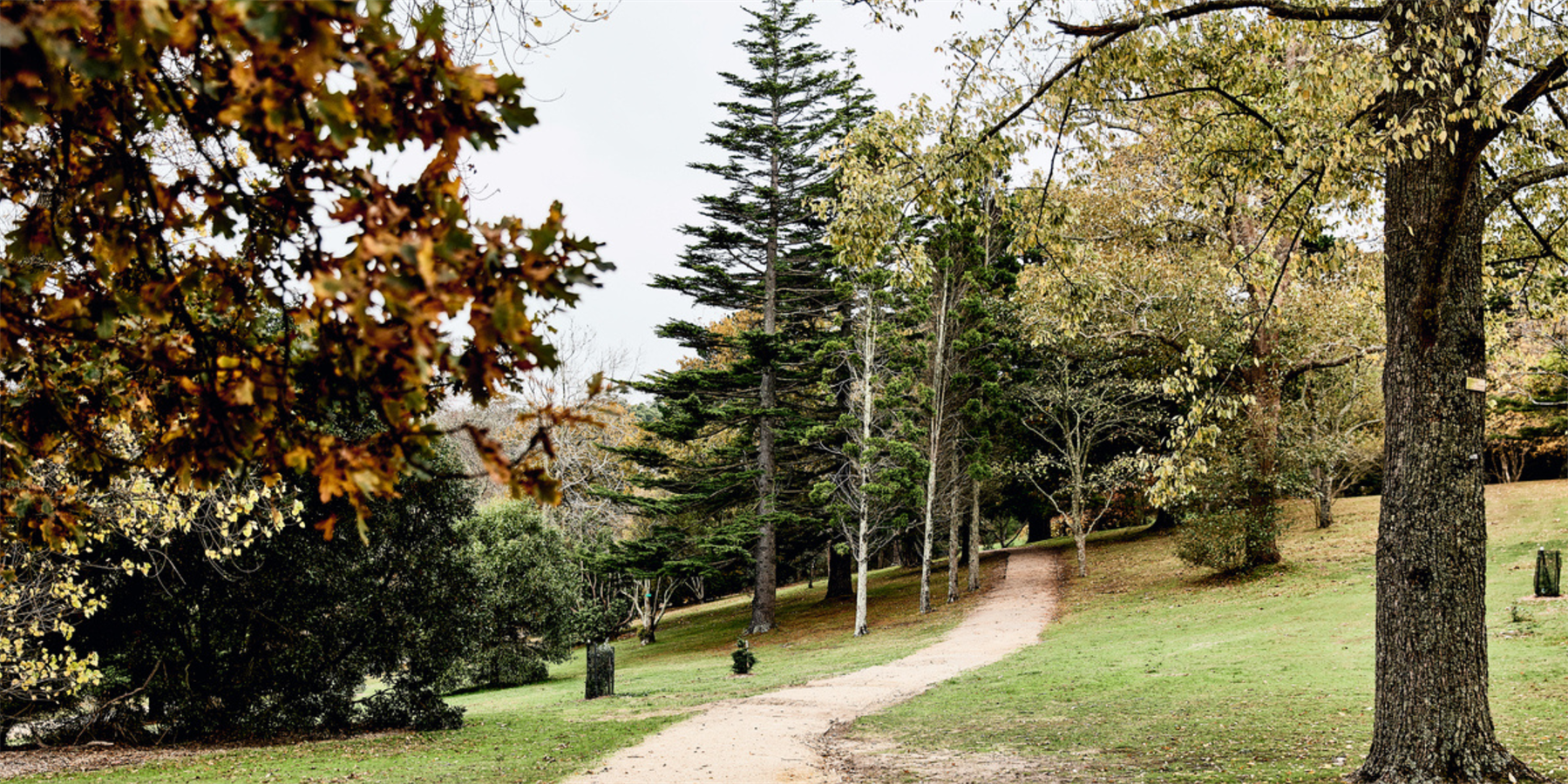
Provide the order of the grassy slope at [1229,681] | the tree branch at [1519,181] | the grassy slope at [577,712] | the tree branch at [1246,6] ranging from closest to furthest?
the tree branch at [1519,181], the tree branch at [1246,6], the grassy slope at [1229,681], the grassy slope at [577,712]

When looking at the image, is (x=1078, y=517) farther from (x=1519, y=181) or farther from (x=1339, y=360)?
(x=1519, y=181)

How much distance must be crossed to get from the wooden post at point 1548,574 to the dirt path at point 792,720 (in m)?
8.10

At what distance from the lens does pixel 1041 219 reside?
26.4 feet

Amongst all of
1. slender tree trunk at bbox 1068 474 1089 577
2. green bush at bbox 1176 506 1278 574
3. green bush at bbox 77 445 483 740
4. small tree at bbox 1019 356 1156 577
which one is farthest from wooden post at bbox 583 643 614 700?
Result: slender tree trunk at bbox 1068 474 1089 577

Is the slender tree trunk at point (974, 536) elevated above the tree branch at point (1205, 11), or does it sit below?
below

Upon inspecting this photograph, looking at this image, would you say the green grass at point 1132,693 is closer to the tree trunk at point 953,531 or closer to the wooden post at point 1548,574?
the wooden post at point 1548,574

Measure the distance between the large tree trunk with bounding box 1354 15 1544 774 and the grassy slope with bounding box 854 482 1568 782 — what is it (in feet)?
2.92

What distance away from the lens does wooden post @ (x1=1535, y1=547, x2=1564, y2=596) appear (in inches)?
550

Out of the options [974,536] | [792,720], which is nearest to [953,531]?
[974,536]

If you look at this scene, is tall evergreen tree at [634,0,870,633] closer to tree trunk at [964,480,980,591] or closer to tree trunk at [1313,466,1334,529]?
tree trunk at [964,480,980,591]

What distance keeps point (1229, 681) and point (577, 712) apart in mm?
8961

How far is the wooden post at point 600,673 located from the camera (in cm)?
1497

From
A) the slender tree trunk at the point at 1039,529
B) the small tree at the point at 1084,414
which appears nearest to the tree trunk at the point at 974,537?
the small tree at the point at 1084,414

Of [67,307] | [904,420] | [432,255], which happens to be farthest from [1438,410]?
[904,420]
